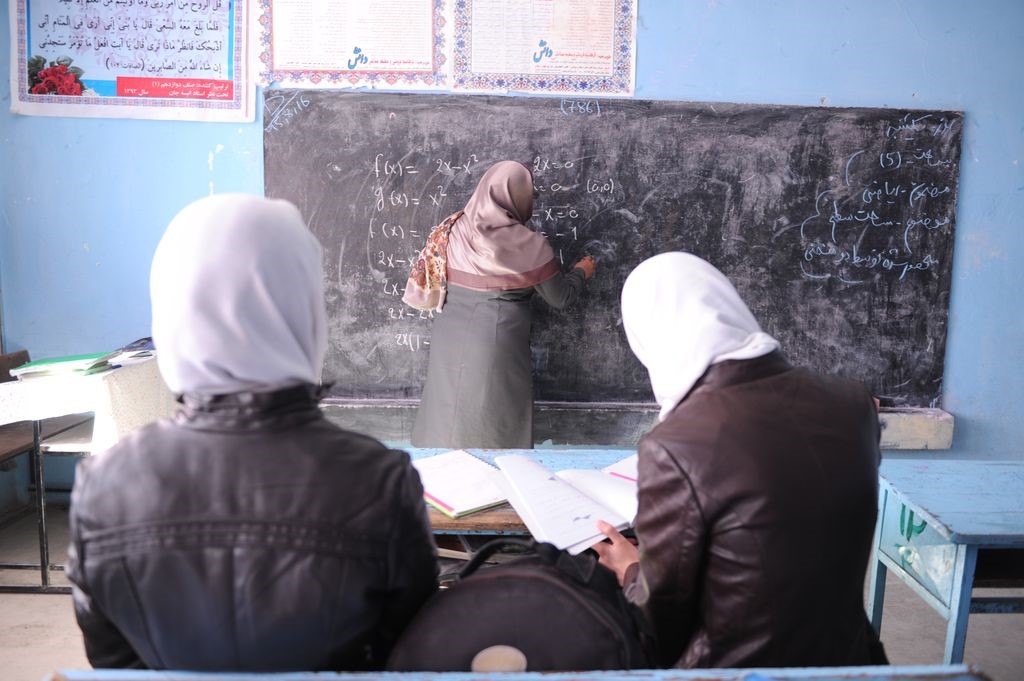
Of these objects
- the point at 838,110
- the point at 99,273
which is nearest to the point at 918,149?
the point at 838,110

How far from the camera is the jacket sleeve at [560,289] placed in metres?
2.95

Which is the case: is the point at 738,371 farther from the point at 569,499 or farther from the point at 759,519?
the point at 569,499

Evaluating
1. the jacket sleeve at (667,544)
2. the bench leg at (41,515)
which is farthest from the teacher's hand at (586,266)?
the bench leg at (41,515)

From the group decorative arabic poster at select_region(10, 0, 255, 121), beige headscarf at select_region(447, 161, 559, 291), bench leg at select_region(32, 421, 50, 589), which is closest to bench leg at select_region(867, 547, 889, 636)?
beige headscarf at select_region(447, 161, 559, 291)

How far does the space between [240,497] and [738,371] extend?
2.62ft

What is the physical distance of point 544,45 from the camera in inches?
130

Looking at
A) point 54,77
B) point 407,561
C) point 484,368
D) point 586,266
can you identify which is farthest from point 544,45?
point 407,561

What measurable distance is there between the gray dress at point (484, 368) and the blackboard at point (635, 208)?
0.46m

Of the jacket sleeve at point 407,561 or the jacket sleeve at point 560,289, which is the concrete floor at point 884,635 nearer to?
the jacket sleeve at point 560,289

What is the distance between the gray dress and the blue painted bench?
6.53 feet

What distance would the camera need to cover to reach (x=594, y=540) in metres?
1.52

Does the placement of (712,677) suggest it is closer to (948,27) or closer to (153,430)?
(153,430)

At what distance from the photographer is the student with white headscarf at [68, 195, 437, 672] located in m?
0.90

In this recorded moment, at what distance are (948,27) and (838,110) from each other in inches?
24.1
